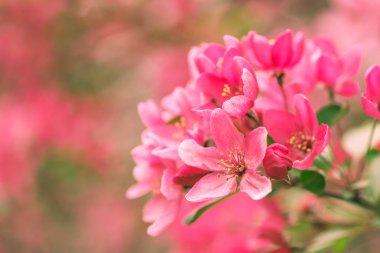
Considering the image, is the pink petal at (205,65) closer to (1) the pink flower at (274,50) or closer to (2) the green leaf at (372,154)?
(1) the pink flower at (274,50)

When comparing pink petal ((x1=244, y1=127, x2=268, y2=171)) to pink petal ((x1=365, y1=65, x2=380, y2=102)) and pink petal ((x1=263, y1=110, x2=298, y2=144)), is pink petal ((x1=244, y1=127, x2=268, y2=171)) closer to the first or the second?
pink petal ((x1=263, y1=110, x2=298, y2=144))

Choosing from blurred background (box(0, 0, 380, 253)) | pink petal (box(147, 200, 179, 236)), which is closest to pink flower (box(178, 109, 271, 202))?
pink petal (box(147, 200, 179, 236))

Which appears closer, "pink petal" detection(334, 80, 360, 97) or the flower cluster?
the flower cluster

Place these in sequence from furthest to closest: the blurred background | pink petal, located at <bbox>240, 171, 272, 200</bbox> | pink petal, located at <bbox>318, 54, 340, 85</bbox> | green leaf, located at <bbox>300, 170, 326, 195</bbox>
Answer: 1. the blurred background
2. pink petal, located at <bbox>318, 54, 340, 85</bbox>
3. green leaf, located at <bbox>300, 170, 326, 195</bbox>
4. pink petal, located at <bbox>240, 171, 272, 200</bbox>

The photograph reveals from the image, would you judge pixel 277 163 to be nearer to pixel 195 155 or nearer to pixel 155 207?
pixel 195 155

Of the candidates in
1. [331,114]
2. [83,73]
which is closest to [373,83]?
[331,114]

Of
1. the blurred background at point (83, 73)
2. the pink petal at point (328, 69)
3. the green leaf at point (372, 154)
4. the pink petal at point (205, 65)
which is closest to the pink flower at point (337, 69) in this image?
the pink petal at point (328, 69)
